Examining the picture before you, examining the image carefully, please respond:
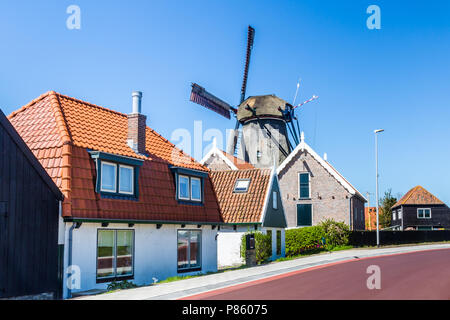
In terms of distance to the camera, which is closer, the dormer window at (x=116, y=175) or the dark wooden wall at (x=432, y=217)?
the dormer window at (x=116, y=175)

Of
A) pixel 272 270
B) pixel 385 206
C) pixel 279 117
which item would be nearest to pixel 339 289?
pixel 272 270

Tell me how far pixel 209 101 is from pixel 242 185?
72.4 feet

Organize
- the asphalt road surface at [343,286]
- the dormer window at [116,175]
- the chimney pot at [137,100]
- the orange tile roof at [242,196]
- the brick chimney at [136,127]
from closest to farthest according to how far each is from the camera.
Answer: the asphalt road surface at [343,286] → the dormer window at [116,175] → the brick chimney at [136,127] → the chimney pot at [137,100] → the orange tile roof at [242,196]

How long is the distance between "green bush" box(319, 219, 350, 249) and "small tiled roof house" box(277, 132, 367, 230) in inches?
280

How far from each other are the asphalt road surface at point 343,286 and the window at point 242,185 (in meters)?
8.94

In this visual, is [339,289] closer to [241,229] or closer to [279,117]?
[241,229]

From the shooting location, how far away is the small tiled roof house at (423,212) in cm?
6325

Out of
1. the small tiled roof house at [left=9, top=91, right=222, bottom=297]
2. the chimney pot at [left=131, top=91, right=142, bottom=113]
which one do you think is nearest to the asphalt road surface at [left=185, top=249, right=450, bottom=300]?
the small tiled roof house at [left=9, top=91, right=222, bottom=297]

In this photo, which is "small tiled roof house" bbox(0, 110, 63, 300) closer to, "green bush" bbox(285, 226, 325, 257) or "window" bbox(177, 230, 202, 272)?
"window" bbox(177, 230, 202, 272)

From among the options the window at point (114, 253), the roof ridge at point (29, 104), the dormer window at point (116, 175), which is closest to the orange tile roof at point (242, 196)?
the dormer window at point (116, 175)

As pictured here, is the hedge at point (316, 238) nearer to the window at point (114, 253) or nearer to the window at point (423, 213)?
the window at point (114, 253)

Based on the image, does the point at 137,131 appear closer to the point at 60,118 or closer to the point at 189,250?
the point at 60,118

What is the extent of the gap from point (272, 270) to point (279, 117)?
29.9 m
